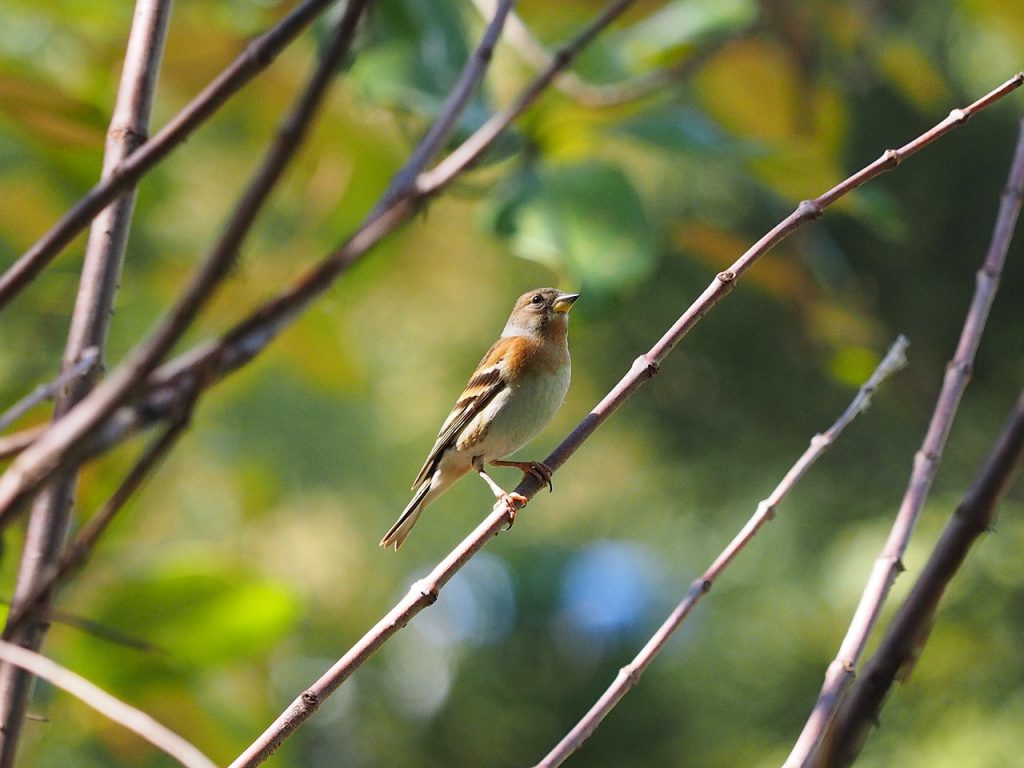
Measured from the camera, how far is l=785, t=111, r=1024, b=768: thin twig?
1.08m

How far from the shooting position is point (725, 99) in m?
2.69

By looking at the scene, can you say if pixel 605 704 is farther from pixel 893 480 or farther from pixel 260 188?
pixel 893 480

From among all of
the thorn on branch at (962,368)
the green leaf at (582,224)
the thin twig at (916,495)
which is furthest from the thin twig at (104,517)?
the green leaf at (582,224)

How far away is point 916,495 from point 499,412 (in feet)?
4.79

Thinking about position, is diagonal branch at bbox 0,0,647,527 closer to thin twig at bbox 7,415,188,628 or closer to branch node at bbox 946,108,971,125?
thin twig at bbox 7,415,188,628

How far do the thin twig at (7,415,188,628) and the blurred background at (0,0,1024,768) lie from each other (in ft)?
2.39

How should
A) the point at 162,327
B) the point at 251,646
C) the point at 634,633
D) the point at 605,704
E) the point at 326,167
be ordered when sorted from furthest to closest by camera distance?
the point at 634,633
the point at 326,167
the point at 251,646
the point at 605,704
the point at 162,327

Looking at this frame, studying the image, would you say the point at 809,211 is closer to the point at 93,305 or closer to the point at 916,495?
the point at 916,495

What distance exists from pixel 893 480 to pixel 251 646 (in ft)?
6.86

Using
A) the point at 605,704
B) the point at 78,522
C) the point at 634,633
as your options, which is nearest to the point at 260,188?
the point at 605,704

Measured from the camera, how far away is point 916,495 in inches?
46.7

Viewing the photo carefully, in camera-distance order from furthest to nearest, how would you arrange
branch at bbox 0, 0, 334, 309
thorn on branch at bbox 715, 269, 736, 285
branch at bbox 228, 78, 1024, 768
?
thorn on branch at bbox 715, 269, 736, 285 < branch at bbox 228, 78, 1024, 768 < branch at bbox 0, 0, 334, 309

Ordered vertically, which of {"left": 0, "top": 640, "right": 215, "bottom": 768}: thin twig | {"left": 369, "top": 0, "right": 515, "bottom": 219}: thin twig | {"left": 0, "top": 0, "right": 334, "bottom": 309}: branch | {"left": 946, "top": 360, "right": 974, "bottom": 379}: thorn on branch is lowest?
{"left": 0, "top": 640, "right": 215, "bottom": 768}: thin twig

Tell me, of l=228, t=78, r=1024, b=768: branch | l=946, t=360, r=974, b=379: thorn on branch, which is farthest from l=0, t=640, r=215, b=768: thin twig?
l=946, t=360, r=974, b=379: thorn on branch
